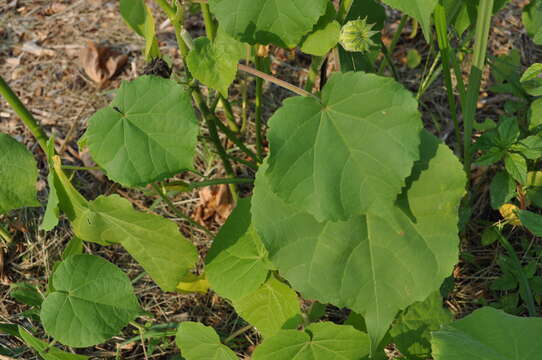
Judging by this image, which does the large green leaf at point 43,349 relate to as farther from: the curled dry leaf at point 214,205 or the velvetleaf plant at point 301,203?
the curled dry leaf at point 214,205

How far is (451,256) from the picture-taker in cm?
136

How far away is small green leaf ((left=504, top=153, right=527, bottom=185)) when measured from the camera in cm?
170

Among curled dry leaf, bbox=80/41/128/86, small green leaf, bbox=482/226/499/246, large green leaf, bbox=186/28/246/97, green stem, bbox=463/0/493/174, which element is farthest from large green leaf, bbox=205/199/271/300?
curled dry leaf, bbox=80/41/128/86

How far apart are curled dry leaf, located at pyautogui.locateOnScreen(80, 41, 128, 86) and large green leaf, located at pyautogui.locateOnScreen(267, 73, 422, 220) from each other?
1.59 metres

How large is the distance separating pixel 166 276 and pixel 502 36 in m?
2.01

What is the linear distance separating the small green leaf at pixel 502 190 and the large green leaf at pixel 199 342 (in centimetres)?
99

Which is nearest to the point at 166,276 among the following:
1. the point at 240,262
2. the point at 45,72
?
the point at 240,262

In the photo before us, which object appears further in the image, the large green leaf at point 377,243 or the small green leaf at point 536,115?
the small green leaf at point 536,115

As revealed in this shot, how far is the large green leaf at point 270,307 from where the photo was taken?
5.43ft

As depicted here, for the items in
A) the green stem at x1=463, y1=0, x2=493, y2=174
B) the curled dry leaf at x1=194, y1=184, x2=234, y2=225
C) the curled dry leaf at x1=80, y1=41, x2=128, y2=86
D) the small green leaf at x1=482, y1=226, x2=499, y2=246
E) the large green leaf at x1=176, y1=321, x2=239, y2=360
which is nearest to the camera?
the green stem at x1=463, y1=0, x2=493, y2=174

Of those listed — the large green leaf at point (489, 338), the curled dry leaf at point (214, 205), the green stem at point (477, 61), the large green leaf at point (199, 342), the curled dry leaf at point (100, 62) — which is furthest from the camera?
the curled dry leaf at point (100, 62)

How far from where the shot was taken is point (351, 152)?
126cm

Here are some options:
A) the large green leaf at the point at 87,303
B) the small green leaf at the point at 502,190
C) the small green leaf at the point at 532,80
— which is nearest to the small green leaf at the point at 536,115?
the small green leaf at the point at 532,80

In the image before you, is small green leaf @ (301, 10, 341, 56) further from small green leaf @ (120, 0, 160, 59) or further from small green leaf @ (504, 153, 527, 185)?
small green leaf @ (504, 153, 527, 185)
